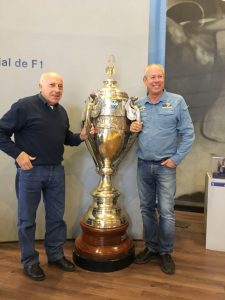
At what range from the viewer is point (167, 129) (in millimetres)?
2355

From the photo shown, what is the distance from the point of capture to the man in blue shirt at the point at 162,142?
2.35 metres

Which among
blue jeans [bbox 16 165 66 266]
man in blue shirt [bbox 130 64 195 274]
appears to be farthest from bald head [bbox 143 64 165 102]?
blue jeans [bbox 16 165 66 266]

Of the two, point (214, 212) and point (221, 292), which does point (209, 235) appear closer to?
point (214, 212)

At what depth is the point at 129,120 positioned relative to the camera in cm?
245

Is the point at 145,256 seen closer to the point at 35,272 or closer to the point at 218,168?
the point at 35,272

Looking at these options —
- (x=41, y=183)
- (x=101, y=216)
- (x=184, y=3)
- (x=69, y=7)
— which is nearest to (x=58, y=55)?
(x=69, y=7)

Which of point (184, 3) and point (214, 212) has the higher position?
point (184, 3)

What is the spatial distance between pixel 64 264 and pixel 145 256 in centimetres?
59

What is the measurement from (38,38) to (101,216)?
1444 mm

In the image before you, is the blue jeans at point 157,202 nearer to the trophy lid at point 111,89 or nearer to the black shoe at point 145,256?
the black shoe at point 145,256

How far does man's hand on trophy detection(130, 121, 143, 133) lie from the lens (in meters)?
2.38

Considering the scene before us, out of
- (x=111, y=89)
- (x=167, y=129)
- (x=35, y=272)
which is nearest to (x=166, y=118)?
(x=167, y=129)

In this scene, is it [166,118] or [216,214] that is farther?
[216,214]

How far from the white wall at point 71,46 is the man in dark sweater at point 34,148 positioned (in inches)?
20.6
